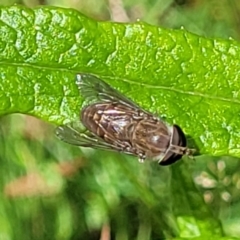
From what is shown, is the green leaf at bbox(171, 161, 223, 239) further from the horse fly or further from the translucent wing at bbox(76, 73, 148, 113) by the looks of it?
the translucent wing at bbox(76, 73, 148, 113)

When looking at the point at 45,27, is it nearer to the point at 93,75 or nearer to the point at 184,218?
the point at 93,75

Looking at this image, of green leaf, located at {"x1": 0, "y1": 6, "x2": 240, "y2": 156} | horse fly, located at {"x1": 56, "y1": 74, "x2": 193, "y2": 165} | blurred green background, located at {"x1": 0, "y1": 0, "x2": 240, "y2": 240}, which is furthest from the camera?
blurred green background, located at {"x1": 0, "y1": 0, "x2": 240, "y2": 240}

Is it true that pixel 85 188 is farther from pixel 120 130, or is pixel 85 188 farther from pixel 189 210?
pixel 120 130

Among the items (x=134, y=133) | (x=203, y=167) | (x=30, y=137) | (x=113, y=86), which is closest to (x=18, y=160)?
(x=30, y=137)

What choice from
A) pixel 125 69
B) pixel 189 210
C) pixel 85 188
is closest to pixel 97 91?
pixel 125 69

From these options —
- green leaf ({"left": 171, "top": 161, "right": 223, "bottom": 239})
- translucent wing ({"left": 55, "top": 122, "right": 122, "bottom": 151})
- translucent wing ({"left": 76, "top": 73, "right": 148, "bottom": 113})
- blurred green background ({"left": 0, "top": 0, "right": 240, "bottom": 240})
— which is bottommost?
blurred green background ({"left": 0, "top": 0, "right": 240, "bottom": 240})

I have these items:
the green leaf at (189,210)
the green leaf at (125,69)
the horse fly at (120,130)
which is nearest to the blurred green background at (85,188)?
the green leaf at (189,210)

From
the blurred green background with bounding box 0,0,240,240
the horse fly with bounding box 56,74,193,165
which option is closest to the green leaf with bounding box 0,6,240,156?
the horse fly with bounding box 56,74,193,165
